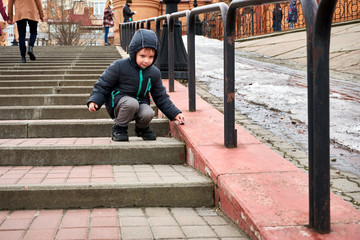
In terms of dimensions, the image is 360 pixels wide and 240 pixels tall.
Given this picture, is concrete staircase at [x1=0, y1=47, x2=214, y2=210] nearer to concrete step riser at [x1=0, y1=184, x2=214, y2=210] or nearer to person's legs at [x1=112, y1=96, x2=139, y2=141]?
concrete step riser at [x1=0, y1=184, x2=214, y2=210]

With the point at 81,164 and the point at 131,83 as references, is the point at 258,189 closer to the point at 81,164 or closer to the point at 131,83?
the point at 81,164

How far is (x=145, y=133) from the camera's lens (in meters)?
4.24

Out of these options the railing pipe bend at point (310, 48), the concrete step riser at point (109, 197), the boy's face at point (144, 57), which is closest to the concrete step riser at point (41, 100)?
the boy's face at point (144, 57)

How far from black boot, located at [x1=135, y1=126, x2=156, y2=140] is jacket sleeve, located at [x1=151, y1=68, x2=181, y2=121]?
0.72ft

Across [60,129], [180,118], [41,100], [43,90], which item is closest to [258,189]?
[180,118]

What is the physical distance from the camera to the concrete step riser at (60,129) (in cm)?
437

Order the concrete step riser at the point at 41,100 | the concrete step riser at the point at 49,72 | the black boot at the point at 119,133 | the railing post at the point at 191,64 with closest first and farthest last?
1. the black boot at the point at 119,133
2. the railing post at the point at 191,64
3. the concrete step riser at the point at 41,100
4. the concrete step riser at the point at 49,72

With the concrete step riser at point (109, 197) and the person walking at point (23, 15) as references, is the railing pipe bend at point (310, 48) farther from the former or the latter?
the person walking at point (23, 15)

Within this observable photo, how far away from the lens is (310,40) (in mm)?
2010

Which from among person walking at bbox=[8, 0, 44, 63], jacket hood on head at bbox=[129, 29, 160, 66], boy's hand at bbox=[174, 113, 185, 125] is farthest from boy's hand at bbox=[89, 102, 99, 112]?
person walking at bbox=[8, 0, 44, 63]

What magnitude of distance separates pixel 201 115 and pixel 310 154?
2506 millimetres

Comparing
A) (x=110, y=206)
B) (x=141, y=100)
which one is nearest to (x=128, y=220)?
(x=110, y=206)

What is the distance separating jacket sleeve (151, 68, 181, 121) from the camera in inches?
164

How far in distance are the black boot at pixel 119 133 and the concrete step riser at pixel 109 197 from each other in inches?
46.3
